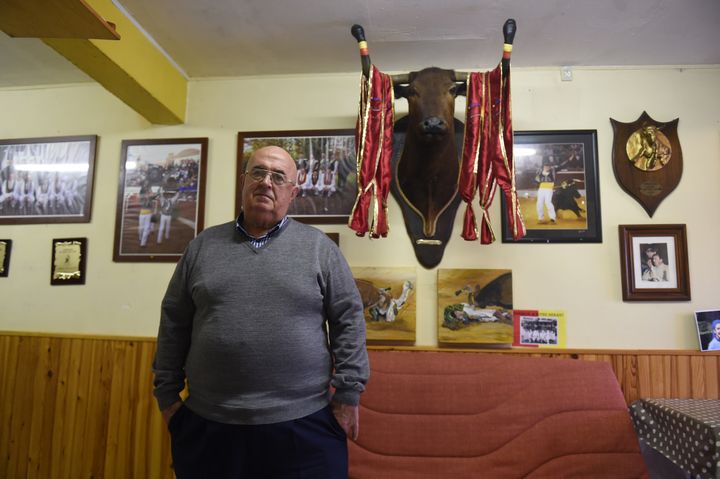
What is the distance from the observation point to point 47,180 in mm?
2426

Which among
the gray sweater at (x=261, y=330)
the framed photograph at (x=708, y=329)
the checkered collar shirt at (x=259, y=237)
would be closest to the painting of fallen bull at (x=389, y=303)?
the gray sweater at (x=261, y=330)

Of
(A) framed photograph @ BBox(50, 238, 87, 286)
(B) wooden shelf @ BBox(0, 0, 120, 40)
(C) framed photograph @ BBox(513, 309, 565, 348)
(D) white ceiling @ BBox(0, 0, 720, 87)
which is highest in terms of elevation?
(D) white ceiling @ BBox(0, 0, 720, 87)

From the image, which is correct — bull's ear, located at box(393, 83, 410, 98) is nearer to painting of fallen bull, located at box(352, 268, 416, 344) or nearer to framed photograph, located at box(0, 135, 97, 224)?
painting of fallen bull, located at box(352, 268, 416, 344)

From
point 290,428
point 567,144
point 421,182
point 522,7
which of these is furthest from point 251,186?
point 567,144

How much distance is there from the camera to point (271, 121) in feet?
7.61

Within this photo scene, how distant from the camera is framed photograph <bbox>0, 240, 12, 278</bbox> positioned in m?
2.39

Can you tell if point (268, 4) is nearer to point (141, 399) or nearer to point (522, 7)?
point (522, 7)

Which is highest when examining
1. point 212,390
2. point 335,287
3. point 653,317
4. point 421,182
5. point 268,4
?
point 268,4

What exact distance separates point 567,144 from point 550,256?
0.64 meters

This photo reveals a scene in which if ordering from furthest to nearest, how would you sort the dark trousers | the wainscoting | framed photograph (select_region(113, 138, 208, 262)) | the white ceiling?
framed photograph (select_region(113, 138, 208, 262)), the wainscoting, the white ceiling, the dark trousers

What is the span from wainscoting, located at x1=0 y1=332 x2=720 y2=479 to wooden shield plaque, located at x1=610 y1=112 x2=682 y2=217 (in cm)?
282

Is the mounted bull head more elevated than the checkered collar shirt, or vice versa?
the mounted bull head

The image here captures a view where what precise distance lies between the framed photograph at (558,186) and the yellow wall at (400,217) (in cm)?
5

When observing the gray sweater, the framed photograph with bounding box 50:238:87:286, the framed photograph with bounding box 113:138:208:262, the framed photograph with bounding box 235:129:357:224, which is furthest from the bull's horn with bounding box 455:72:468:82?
the framed photograph with bounding box 50:238:87:286
